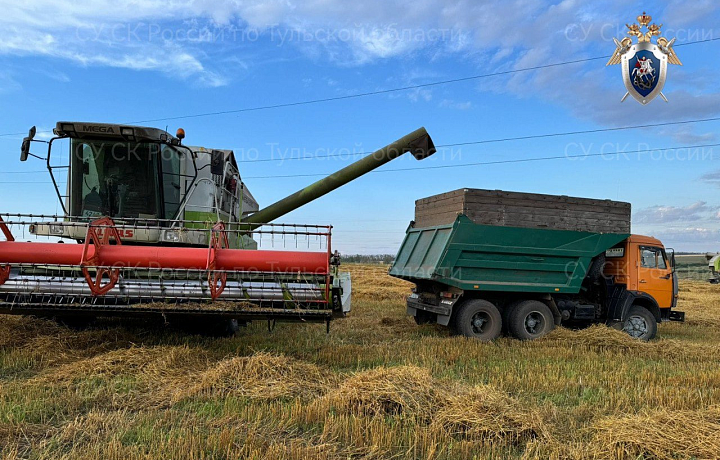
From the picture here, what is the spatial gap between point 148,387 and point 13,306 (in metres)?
1.94

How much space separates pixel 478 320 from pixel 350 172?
3.62 m

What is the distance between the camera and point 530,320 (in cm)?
796

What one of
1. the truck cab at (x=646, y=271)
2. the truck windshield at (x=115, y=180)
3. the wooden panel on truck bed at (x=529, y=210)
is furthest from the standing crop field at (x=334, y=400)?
the wooden panel on truck bed at (x=529, y=210)

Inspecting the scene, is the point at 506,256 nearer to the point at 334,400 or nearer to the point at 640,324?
the point at 640,324

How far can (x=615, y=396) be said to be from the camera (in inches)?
173

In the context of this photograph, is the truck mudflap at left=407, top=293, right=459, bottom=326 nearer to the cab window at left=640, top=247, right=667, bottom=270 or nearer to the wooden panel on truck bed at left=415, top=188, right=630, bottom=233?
the wooden panel on truck bed at left=415, top=188, right=630, bottom=233

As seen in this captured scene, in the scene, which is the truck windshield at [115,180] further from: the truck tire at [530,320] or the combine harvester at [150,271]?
the truck tire at [530,320]

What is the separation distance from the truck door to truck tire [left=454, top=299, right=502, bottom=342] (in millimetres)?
2839

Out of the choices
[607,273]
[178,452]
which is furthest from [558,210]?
[178,452]

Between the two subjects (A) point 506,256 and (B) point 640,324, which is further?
(B) point 640,324

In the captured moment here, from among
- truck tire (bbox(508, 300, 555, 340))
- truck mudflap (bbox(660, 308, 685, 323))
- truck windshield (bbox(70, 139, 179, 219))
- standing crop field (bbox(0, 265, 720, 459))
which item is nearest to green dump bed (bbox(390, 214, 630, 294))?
truck tire (bbox(508, 300, 555, 340))

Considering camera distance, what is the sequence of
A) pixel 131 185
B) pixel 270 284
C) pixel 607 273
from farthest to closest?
1. pixel 607 273
2. pixel 131 185
3. pixel 270 284

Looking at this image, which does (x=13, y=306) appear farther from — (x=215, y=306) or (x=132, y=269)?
(x=215, y=306)

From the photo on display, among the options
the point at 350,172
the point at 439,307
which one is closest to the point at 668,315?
the point at 439,307
